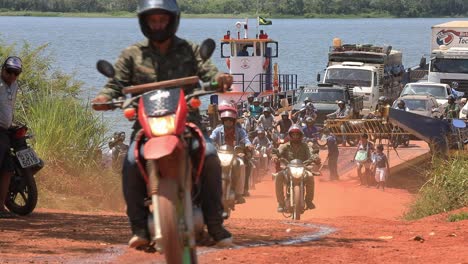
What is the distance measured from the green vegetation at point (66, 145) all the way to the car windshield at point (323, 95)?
669 inches

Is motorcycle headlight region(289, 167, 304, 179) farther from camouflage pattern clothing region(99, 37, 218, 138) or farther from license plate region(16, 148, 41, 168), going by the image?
camouflage pattern clothing region(99, 37, 218, 138)

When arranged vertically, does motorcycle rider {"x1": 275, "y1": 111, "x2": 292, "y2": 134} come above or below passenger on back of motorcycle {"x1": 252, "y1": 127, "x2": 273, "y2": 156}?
below

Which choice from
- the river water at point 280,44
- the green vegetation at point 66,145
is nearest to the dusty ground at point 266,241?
the green vegetation at point 66,145

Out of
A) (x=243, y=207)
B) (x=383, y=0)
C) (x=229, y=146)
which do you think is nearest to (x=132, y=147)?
(x=229, y=146)

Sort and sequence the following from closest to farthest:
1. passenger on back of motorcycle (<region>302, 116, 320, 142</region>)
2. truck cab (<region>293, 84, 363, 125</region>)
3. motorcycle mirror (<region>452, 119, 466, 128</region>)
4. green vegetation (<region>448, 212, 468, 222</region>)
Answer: green vegetation (<region>448, 212, 468, 222</region>) < motorcycle mirror (<region>452, 119, 466, 128</region>) < passenger on back of motorcycle (<region>302, 116, 320, 142</region>) < truck cab (<region>293, 84, 363, 125</region>)

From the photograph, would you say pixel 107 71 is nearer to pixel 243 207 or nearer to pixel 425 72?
pixel 243 207

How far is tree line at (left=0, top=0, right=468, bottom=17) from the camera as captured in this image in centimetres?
11562

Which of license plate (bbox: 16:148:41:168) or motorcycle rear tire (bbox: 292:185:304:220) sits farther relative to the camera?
motorcycle rear tire (bbox: 292:185:304:220)

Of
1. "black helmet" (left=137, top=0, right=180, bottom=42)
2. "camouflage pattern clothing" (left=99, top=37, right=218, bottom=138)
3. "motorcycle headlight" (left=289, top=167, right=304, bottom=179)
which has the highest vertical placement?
"black helmet" (left=137, top=0, right=180, bottom=42)

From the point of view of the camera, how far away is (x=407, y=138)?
33406 mm

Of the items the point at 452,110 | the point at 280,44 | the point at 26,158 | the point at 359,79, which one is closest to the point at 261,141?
the point at 452,110

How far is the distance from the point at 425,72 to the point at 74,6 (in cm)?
6752

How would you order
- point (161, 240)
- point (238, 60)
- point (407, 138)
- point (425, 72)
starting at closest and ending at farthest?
point (161, 240), point (407, 138), point (238, 60), point (425, 72)

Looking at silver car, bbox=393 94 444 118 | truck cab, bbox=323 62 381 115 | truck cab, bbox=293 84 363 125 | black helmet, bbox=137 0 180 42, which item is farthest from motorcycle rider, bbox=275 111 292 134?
black helmet, bbox=137 0 180 42
